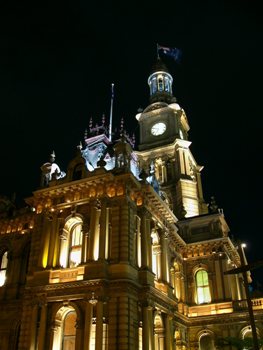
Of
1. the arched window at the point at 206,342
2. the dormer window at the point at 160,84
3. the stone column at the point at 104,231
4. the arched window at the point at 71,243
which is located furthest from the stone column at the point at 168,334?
the dormer window at the point at 160,84

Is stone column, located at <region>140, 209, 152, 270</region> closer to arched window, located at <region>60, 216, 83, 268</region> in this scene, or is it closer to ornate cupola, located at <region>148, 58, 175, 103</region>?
arched window, located at <region>60, 216, 83, 268</region>

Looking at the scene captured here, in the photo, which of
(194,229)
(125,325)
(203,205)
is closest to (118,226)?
(125,325)

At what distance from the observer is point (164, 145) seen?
Result: 4638 cm

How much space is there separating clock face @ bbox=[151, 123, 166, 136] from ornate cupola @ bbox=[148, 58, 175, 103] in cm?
537

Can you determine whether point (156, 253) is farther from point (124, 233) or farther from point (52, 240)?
point (52, 240)

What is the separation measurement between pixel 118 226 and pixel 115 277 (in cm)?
326

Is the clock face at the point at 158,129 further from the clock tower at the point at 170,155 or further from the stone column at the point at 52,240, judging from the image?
the stone column at the point at 52,240

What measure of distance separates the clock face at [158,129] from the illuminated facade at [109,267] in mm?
13717

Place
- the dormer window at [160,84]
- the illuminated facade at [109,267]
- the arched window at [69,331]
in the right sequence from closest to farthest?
the illuminated facade at [109,267] < the arched window at [69,331] < the dormer window at [160,84]

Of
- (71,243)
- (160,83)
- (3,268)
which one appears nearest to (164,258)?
(71,243)

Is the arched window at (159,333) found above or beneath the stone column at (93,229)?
beneath

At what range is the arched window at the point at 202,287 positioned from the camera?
34.2 m

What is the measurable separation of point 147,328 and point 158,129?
1148 inches

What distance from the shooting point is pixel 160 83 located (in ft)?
181
